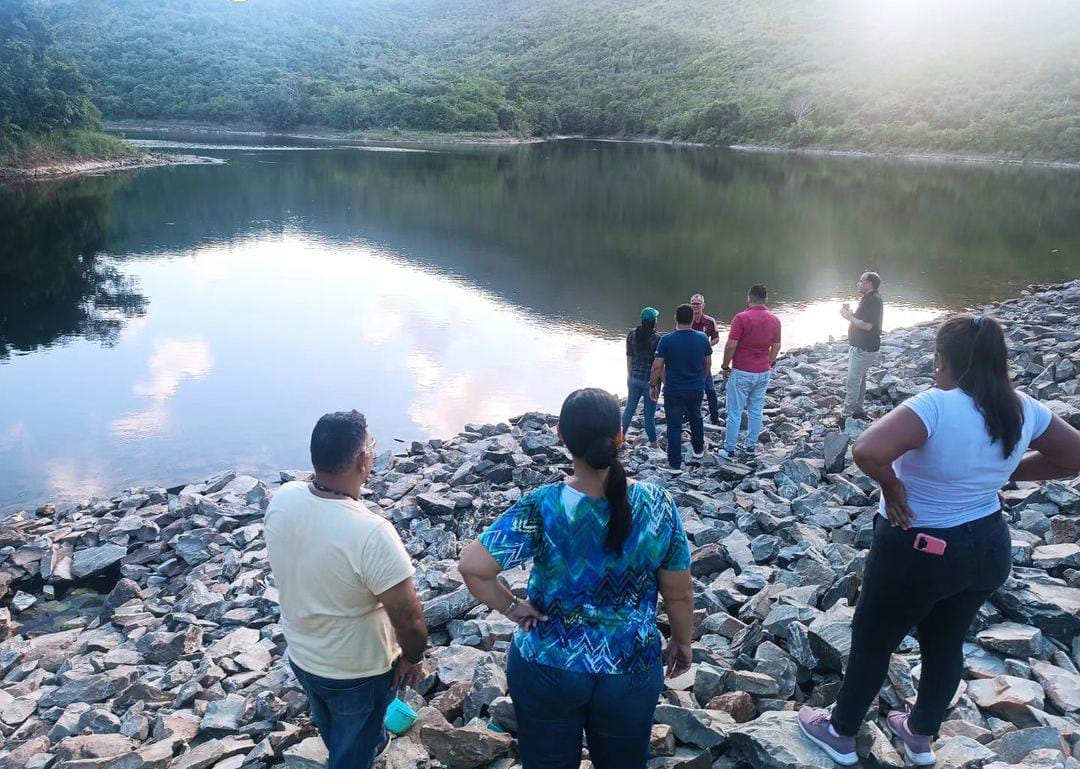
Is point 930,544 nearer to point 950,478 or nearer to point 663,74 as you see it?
point 950,478

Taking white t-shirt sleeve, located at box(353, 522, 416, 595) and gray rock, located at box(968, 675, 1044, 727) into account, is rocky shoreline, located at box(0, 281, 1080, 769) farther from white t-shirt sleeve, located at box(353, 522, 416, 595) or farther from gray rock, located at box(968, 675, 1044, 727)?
white t-shirt sleeve, located at box(353, 522, 416, 595)

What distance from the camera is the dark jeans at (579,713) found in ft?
8.79

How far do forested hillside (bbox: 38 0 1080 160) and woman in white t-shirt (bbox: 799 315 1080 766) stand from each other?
253ft

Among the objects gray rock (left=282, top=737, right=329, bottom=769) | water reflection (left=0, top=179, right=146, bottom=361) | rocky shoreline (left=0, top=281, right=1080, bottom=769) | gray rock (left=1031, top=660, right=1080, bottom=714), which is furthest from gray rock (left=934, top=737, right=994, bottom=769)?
water reflection (left=0, top=179, right=146, bottom=361)

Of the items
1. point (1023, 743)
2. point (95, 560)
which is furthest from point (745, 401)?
point (95, 560)

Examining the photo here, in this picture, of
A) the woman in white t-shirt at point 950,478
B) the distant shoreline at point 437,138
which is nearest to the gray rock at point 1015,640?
the woman in white t-shirt at point 950,478

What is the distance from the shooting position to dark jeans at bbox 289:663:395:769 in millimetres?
3242

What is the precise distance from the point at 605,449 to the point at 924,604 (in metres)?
1.60

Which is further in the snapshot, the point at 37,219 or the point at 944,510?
the point at 37,219

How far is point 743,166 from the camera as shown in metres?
66.8

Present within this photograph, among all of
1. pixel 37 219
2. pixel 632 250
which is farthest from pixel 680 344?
pixel 37 219

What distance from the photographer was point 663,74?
13512 centimetres

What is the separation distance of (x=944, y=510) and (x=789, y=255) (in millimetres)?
28122

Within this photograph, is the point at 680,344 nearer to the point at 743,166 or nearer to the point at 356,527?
the point at 356,527
